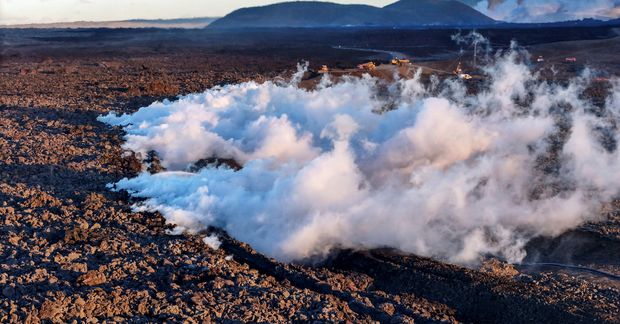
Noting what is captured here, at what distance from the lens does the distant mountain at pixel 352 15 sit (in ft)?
461

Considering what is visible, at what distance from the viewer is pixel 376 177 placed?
11711 mm

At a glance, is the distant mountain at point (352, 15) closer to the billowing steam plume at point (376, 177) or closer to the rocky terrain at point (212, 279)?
the billowing steam plume at point (376, 177)

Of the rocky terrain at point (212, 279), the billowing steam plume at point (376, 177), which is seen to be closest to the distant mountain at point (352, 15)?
the billowing steam plume at point (376, 177)

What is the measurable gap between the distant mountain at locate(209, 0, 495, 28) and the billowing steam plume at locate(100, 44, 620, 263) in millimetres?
119760

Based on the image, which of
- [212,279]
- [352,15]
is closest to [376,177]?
[212,279]

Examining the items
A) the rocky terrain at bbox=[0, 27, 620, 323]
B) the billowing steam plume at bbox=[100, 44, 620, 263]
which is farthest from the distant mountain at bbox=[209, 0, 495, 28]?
the rocky terrain at bbox=[0, 27, 620, 323]

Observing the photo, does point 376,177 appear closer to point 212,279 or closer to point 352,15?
point 212,279

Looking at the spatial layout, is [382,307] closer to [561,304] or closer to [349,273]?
[349,273]

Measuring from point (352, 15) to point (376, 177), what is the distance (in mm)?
155070

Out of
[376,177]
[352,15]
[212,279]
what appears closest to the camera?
[212,279]

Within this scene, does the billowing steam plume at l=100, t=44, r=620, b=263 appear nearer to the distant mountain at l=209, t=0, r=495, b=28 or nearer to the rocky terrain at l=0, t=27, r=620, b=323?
the rocky terrain at l=0, t=27, r=620, b=323

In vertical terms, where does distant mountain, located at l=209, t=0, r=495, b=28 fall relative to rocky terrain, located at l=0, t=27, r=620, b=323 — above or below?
above

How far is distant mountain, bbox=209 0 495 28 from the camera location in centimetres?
14050

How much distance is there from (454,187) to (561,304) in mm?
3072
